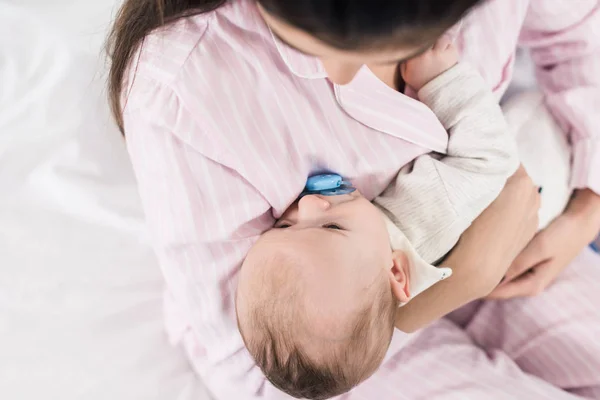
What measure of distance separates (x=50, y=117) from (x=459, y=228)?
30.7 inches

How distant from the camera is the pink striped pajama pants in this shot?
38.3 inches

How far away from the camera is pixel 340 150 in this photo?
2.52 ft

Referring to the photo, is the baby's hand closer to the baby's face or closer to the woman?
the woman

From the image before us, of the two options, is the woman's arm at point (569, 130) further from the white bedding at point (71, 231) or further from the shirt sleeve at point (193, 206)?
the white bedding at point (71, 231)

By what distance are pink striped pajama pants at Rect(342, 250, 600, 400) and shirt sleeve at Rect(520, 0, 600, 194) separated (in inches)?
9.1

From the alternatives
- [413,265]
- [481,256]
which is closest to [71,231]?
[413,265]

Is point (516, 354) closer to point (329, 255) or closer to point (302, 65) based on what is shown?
point (329, 255)

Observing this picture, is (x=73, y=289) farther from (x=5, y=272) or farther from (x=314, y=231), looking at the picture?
(x=314, y=231)

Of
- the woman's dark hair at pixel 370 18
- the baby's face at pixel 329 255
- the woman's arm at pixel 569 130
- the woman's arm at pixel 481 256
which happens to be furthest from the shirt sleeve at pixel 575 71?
the woman's dark hair at pixel 370 18

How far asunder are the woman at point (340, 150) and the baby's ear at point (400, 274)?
116mm

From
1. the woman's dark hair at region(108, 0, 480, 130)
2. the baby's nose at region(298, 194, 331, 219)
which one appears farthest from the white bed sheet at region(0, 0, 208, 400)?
the woman's dark hair at region(108, 0, 480, 130)

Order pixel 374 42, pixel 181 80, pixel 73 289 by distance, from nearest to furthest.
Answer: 1. pixel 374 42
2. pixel 181 80
3. pixel 73 289

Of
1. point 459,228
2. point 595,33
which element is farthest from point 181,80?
point 595,33

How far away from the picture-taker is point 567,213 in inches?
40.2
